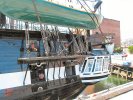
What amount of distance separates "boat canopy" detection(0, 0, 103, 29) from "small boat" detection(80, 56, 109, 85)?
4.43 ft

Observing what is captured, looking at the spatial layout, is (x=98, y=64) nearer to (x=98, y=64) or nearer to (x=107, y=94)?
(x=98, y=64)

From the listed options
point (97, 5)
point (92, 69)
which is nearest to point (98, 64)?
point (92, 69)

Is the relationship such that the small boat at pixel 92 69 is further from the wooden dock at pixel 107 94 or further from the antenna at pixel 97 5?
the antenna at pixel 97 5

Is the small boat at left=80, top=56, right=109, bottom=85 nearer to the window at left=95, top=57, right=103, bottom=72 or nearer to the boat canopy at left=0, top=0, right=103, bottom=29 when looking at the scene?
the window at left=95, top=57, right=103, bottom=72

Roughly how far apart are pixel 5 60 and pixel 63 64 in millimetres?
2562

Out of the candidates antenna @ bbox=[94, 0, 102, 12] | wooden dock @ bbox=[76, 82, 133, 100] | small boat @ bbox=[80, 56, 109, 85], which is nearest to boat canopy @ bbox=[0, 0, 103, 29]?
antenna @ bbox=[94, 0, 102, 12]

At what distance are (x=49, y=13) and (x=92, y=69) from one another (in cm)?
329

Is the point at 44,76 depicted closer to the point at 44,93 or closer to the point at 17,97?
the point at 44,93

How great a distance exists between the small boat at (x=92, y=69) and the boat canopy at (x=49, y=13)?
1349 millimetres

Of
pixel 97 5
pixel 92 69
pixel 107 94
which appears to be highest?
pixel 97 5

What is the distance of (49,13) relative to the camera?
796 centimetres

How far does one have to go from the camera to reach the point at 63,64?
384 inches

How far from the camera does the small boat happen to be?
392 inches

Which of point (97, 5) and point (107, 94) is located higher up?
point (97, 5)
